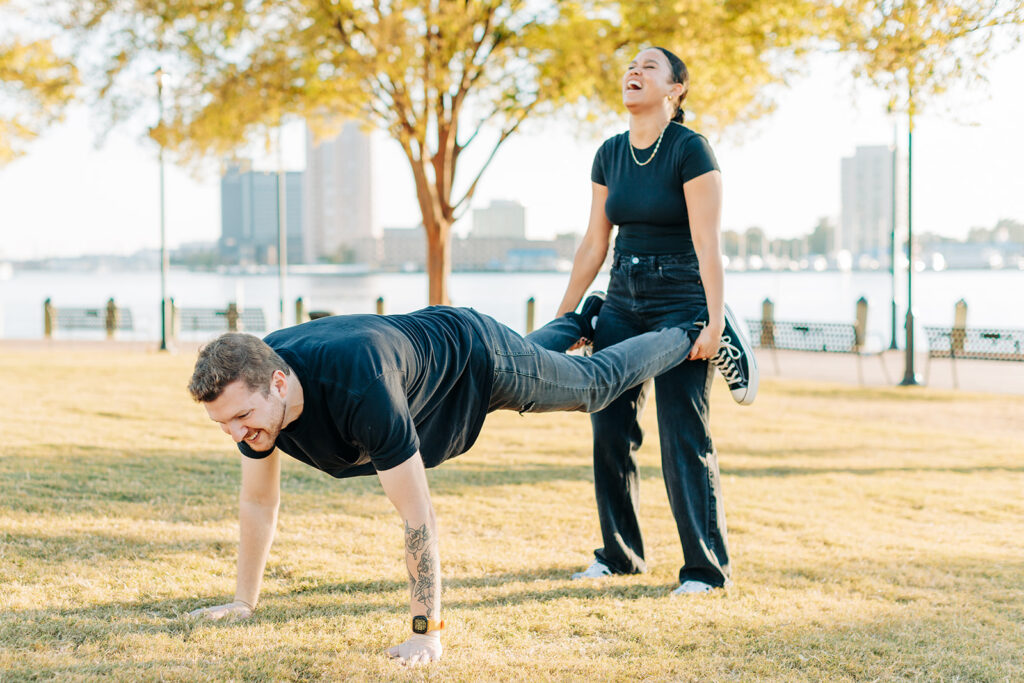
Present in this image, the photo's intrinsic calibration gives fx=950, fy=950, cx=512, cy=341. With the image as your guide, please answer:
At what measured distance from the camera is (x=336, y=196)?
151 ft

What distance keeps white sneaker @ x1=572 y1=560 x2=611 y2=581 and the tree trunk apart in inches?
Answer: 502

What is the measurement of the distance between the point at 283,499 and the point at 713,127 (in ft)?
39.7

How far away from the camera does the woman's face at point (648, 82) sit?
432cm

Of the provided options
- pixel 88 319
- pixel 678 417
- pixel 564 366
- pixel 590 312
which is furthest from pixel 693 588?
pixel 88 319

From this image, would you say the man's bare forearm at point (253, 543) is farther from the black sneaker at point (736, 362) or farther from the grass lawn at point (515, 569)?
the black sneaker at point (736, 362)

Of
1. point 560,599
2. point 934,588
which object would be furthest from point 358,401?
point 934,588

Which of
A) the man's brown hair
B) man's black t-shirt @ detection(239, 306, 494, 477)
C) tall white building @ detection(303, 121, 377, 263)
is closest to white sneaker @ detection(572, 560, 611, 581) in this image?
man's black t-shirt @ detection(239, 306, 494, 477)

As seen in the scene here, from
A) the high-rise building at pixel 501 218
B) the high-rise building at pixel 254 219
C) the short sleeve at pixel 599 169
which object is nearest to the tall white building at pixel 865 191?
the high-rise building at pixel 501 218

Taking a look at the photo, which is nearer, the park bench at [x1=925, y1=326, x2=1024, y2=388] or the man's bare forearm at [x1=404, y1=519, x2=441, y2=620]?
the man's bare forearm at [x1=404, y1=519, x2=441, y2=620]

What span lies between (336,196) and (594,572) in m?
43.1

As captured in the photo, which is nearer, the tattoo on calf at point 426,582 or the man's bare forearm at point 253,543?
the tattoo on calf at point 426,582

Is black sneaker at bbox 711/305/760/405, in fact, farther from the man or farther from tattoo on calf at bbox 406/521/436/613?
tattoo on calf at bbox 406/521/436/613

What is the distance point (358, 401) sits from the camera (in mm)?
2938

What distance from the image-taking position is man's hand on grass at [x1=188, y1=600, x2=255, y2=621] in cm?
373
